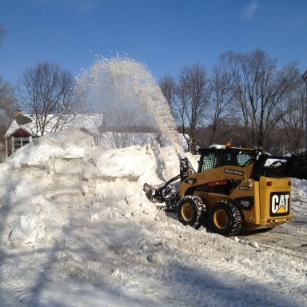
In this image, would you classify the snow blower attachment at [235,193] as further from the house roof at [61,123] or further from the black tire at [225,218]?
the house roof at [61,123]

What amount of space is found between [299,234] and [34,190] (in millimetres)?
6488

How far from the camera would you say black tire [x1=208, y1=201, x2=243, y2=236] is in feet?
27.1

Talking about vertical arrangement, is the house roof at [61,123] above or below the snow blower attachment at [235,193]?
above

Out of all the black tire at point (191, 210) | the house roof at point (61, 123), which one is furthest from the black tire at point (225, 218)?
the house roof at point (61, 123)

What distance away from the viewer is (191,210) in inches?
367

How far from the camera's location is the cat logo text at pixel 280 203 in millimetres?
8297

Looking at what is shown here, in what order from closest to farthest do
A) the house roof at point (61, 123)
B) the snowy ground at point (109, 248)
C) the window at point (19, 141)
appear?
the snowy ground at point (109, 248) < the house roof at point (61, 123) < the window at point (19, 141)

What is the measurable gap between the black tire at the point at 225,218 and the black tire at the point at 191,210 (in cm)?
28

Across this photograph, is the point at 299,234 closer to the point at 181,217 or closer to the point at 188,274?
the point at 181,217

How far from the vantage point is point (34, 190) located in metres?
8.05

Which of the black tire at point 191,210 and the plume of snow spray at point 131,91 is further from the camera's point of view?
the plume of snow spray at point 131,91

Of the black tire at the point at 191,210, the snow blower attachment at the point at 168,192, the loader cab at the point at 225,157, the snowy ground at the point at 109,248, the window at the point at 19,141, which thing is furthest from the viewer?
the window at the point at 19,141

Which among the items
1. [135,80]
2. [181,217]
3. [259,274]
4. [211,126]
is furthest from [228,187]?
[211,126]

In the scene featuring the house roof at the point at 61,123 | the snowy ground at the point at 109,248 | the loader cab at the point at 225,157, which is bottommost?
the snowy ground at the point at 109,248
